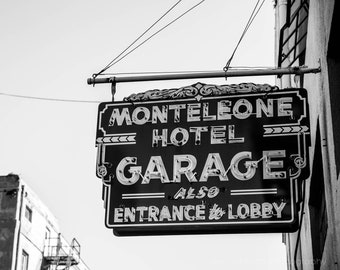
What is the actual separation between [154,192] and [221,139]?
1.01 m

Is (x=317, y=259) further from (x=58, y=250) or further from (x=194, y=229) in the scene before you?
(x=58, y=250)

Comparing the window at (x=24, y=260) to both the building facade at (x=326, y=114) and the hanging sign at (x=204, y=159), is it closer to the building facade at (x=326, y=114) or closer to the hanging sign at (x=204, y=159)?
the building facade at (x=326, y=114)

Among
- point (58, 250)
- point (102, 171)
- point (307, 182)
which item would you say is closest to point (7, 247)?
point (58, 250)

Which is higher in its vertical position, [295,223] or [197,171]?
[197,171]

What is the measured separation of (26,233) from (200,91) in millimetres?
29667

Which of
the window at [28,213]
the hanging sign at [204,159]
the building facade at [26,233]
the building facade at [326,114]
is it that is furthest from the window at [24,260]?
the hanging sign at [204,159]

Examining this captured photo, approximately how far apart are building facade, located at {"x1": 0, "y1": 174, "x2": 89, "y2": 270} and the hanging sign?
28081mm

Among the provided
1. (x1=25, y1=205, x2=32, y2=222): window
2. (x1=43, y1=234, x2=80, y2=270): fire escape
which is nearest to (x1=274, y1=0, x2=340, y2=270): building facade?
(x1=25, y1=205, x2=32, y2=222): window

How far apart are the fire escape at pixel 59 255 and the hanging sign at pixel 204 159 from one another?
32318 millimetres

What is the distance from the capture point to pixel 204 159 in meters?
8.88

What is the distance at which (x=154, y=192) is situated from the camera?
8.80m

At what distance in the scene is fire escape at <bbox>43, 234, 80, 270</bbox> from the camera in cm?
4053

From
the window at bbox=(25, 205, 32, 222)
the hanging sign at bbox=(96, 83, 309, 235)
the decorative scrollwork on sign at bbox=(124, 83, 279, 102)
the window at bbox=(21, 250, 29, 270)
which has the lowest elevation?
the hanging sign at bbox=(96, 83, 309, 235)

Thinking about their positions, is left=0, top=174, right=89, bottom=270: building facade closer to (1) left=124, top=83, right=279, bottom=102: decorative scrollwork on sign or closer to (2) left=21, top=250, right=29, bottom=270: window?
(2) left=21, top=250, right=29, bottom=270: window
